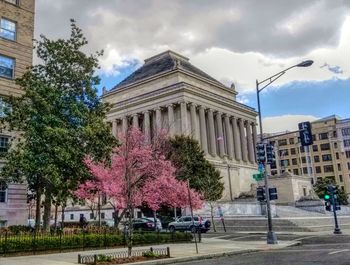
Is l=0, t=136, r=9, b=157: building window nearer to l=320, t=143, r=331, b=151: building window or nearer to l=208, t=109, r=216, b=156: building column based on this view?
l=208, t=109, r=216, b=156: building column

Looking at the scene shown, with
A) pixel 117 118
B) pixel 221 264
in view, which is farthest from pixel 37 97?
pixel 117 118

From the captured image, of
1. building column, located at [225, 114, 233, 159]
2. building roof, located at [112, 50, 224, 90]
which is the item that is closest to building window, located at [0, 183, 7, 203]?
building roof, located at [112, 50, 224, 90]

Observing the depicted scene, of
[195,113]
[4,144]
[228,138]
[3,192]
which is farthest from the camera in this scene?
[228,138]

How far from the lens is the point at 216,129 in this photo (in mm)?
85875

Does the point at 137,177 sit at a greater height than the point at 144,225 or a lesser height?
greater

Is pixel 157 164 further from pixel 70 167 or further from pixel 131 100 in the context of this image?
pixel 131 100

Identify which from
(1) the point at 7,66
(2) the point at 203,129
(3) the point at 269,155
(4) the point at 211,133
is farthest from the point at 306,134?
(4) the point at 211,133

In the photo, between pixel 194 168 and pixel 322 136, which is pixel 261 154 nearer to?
pixel 194 168

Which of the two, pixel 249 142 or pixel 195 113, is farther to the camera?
pixel 249 142

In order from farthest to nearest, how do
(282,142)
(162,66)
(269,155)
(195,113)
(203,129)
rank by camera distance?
1. (282,142)
2. (162,66)
3. (203,129)
4. (195,113)
5. (269,155)

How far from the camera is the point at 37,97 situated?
29.0 meters

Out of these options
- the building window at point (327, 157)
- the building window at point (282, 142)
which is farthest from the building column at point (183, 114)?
the building window at point (327, 157)

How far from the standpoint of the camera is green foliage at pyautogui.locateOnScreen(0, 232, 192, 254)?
20.1 metres

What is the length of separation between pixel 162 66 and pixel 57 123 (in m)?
63.7
